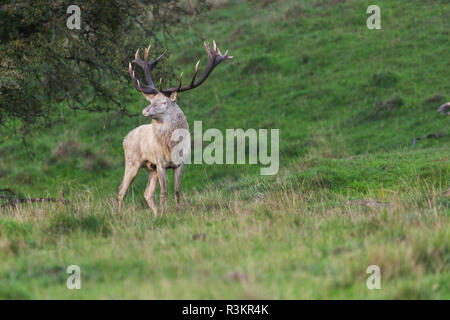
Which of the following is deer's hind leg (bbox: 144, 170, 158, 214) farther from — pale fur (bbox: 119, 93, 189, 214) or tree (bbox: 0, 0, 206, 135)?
tree (bbox: 0, 0, 206, 135)

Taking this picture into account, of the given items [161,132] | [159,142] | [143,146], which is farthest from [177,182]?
[143,146]

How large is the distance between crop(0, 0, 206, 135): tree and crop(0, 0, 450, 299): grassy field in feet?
5.39

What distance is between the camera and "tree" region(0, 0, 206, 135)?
462 inches

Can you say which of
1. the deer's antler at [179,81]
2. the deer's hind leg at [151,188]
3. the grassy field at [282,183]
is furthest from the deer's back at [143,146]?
the grassy field at [282,183]

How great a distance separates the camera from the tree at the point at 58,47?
1173 centimetres

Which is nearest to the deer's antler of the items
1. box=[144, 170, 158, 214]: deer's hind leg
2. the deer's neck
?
the deer's neck

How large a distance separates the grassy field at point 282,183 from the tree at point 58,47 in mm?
1642

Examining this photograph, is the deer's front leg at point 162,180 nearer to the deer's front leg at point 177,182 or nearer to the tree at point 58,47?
the deer's front leg at point 177,182

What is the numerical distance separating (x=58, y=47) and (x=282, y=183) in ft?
15.2

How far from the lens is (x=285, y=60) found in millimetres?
20953

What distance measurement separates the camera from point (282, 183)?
464 inches

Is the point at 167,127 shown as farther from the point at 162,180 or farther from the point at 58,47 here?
the point at 58,47
